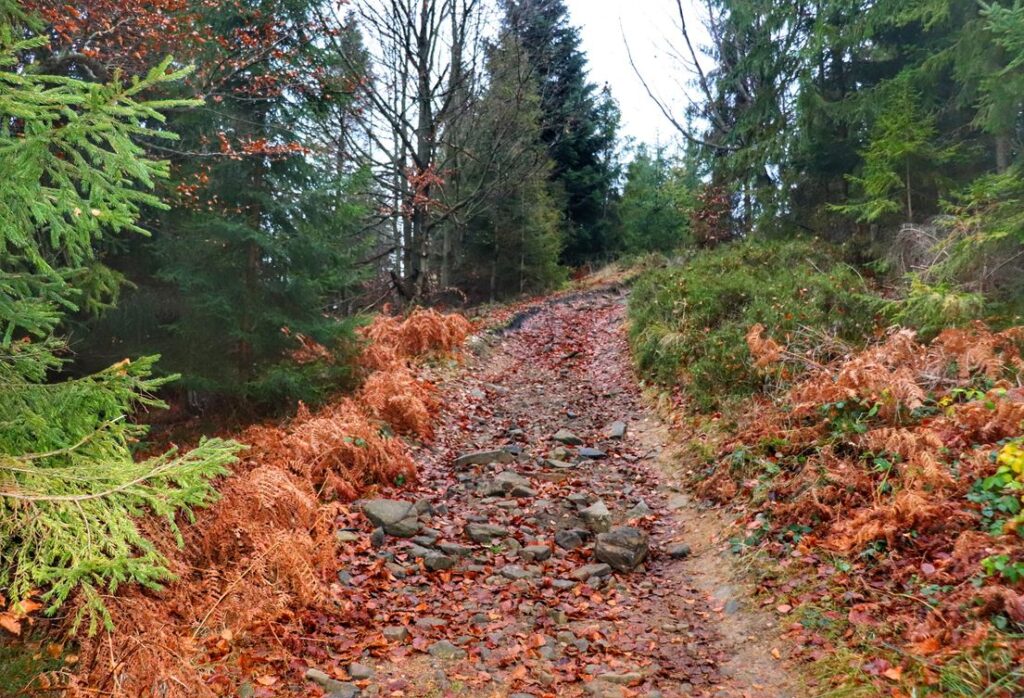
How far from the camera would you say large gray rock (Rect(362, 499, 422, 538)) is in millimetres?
6297

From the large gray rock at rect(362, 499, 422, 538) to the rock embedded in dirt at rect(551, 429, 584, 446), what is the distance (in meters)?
3.13

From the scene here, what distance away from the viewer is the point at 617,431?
952 centimetres

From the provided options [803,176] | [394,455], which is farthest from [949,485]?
[803,176]

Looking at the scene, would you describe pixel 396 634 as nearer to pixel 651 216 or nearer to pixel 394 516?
pixel 394 516

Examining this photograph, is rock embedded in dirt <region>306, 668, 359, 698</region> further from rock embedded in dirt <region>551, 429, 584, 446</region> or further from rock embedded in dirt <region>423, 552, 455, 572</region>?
rock embedded in dirt <region>551, 429, 584, 446</region>

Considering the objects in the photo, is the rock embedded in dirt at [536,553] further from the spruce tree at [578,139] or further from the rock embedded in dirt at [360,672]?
the spruce tree at [578,139]

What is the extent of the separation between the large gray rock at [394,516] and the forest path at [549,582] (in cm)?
1

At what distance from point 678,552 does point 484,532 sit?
6.27 feet

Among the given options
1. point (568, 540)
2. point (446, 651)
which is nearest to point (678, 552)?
point (568, 540)

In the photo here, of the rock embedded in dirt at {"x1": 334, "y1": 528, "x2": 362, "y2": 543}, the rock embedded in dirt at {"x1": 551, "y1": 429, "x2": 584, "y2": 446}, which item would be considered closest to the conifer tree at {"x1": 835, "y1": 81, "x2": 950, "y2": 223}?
Result: the rock embedded in dirt at {"x1": 551, "y1": 429, "x2": 584, "y2": 446}

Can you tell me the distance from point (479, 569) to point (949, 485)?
3926mm

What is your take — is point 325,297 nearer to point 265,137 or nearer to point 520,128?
point 265,137

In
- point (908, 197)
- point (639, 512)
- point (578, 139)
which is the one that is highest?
point (578, 139)

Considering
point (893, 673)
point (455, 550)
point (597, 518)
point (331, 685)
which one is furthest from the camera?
point (597, 518)
